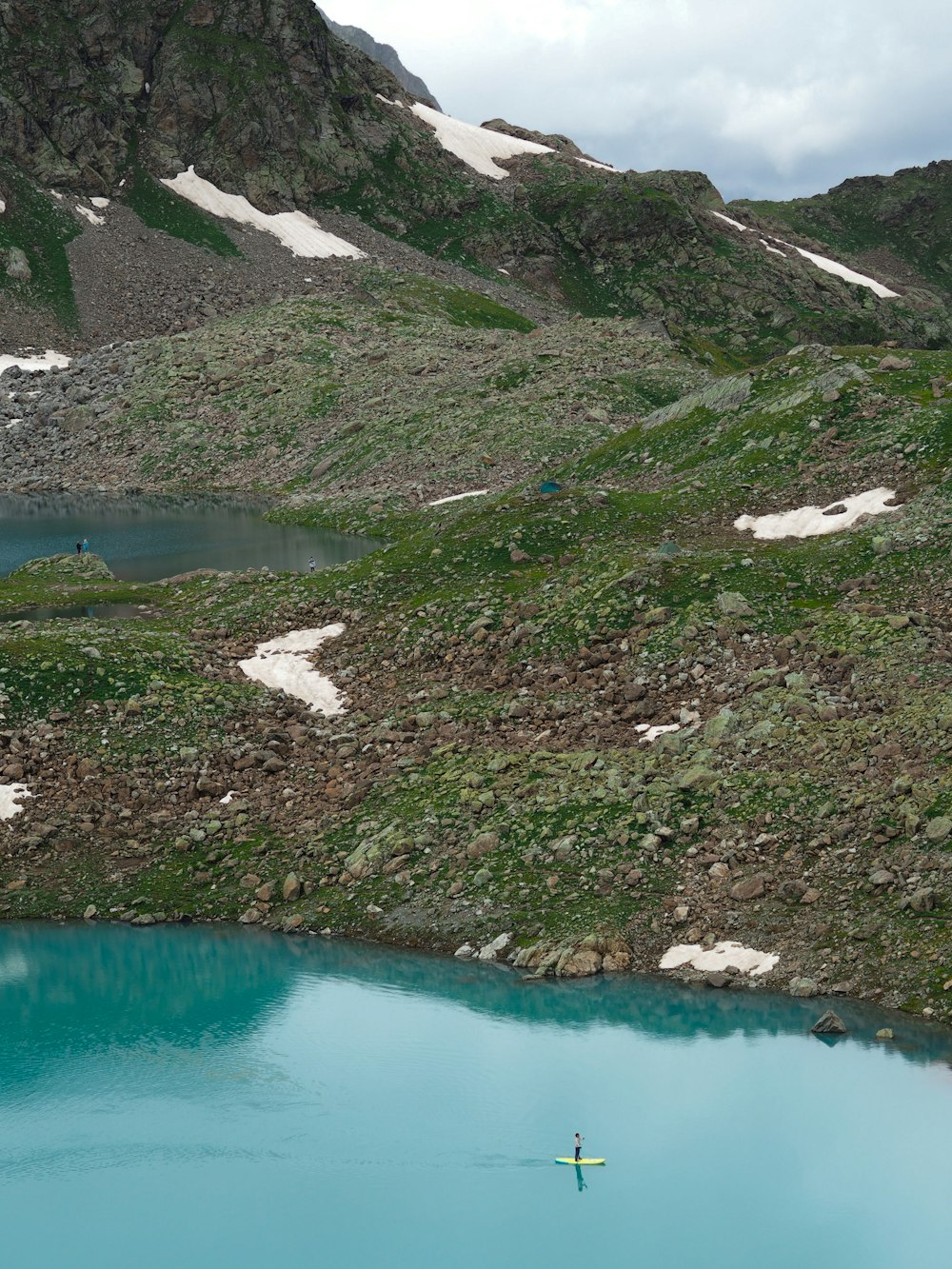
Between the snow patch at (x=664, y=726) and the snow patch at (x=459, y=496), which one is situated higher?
the snow patch at (x=459, y=496)

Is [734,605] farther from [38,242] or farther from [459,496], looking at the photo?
[38,242]

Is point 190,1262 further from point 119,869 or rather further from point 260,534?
point 260,534

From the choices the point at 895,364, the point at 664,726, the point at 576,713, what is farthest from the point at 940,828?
→ the point at 895,364

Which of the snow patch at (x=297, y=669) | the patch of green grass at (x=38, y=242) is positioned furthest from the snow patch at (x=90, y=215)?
the snow patch at (x=297, y=669)

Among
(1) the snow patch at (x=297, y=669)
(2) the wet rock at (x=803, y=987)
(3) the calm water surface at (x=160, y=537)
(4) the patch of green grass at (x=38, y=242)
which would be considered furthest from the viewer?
(4) the patch of green grass at (x=38, y=242)

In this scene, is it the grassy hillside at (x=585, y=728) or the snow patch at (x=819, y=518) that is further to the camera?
the snow patch at (x=819, y=518)

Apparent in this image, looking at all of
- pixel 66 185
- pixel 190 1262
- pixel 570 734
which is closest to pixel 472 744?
pixel 570 734

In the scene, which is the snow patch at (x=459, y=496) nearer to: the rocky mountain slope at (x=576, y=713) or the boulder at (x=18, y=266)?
the rocky mountain slope at (x=576, y=713)

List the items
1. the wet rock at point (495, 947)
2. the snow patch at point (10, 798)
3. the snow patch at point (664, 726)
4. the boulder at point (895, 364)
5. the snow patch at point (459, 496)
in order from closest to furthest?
the wet rock at point (495, 947)
the snow patch at point (664, 726)
the snow patch at point (10, 798)
the boulder at point (895, 364)
the snow patch at point (459, 496)
